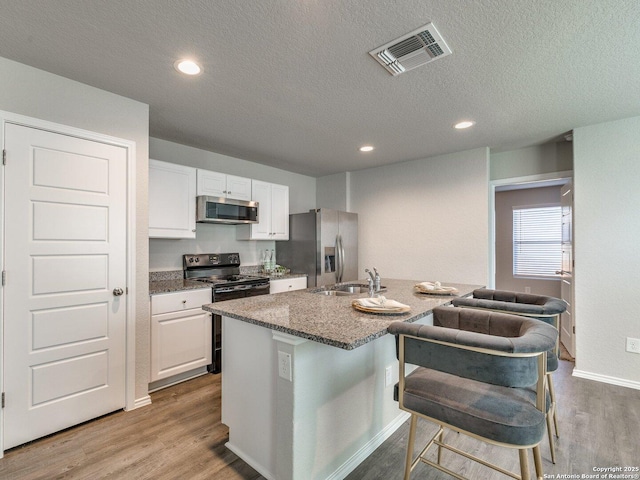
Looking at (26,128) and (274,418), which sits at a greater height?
(26,128)

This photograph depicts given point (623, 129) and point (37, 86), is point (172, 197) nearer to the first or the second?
point (37, 86)

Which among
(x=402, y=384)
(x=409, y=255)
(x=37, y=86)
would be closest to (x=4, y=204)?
(x=37, y=86)

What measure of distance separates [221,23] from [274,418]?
212 centimetres

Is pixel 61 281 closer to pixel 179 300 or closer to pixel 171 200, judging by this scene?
pixel 179 300

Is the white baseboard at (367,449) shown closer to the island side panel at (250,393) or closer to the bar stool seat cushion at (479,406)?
the island side panel at (250,393)

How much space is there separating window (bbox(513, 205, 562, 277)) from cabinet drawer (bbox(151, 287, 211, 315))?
567 cm

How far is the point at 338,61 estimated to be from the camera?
2002 millimetres

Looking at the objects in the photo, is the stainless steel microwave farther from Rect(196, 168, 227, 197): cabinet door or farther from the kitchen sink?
the kitchen sink

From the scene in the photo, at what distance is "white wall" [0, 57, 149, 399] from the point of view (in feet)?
6.63

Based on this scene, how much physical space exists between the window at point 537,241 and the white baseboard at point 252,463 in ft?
19.3

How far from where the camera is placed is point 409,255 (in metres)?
4.40

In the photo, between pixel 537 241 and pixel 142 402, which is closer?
pixel 142 402

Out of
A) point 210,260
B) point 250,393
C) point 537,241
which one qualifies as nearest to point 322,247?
point 210,260

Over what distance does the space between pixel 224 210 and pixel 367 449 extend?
8.99 feet
